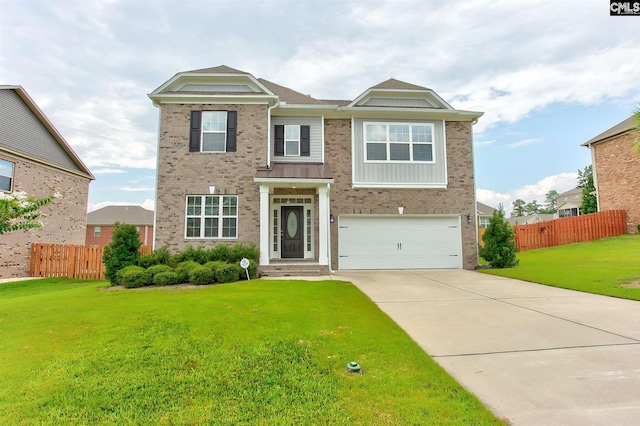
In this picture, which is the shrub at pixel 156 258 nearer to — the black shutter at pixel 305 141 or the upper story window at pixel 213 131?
the upper story window at pixel 213 131

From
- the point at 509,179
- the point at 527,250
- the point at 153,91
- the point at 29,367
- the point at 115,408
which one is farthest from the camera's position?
the point at 509,179

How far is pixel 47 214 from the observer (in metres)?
16.6

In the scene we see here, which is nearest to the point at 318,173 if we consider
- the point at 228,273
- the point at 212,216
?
the point at 212,216

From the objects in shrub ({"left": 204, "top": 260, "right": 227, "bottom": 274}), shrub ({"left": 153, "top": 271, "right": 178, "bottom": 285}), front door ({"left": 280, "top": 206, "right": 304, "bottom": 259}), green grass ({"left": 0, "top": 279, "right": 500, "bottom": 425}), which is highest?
front door ({"left": 280, "top": 206, "right": 304, "bottom": 259})

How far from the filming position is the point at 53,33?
39.5ft

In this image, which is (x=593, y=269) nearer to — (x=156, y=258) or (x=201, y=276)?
(x=201, y=276)

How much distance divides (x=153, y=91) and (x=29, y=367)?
1120 cm

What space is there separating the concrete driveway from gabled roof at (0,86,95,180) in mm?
18144

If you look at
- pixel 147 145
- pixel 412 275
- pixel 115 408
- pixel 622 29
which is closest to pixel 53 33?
pixel 147 145

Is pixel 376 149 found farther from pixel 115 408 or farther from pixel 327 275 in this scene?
pixel 115 408

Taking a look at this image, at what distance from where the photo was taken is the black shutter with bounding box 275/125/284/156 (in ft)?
43.8

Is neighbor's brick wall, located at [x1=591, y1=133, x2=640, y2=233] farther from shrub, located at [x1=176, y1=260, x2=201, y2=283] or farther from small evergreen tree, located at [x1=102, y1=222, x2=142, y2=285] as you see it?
small evergreen tree, located at [x1=102, y1=222, x2=142, y2=285]

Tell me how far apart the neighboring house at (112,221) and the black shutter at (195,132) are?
82.5 ft

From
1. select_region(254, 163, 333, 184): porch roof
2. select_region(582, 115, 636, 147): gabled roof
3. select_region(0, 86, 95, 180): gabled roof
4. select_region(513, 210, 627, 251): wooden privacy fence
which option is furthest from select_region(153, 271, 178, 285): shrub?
select_region(582, 115, 636, 147): gabled roof
